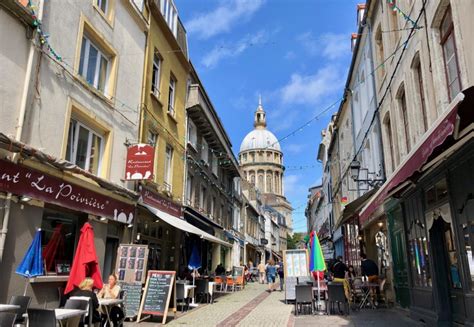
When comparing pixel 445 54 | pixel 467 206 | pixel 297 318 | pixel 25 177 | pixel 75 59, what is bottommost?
pixel 297 318

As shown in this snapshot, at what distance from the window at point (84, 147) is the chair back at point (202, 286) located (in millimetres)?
5724

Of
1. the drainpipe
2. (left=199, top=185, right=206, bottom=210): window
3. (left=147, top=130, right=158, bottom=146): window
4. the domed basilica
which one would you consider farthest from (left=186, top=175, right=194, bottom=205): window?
the domed basilica

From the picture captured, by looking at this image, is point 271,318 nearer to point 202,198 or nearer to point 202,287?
point 202,287

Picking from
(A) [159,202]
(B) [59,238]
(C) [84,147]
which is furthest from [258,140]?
(B) [59,238]

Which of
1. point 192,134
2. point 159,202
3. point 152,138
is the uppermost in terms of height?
point 192,134

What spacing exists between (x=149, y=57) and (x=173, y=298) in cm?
838

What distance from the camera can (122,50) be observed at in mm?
12570

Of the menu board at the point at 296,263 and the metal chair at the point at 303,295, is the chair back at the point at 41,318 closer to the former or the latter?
the metal chair at the point at 303,295

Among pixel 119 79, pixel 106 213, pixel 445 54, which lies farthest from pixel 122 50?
pixel 445 54

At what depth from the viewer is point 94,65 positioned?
1133cm

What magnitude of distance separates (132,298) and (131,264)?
894 millimetres

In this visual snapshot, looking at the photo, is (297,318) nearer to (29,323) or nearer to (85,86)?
(29,323)

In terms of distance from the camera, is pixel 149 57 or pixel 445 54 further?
pixel 149 57

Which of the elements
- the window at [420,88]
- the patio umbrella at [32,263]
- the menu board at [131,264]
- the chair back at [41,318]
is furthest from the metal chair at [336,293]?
the chair back at [41,318]
